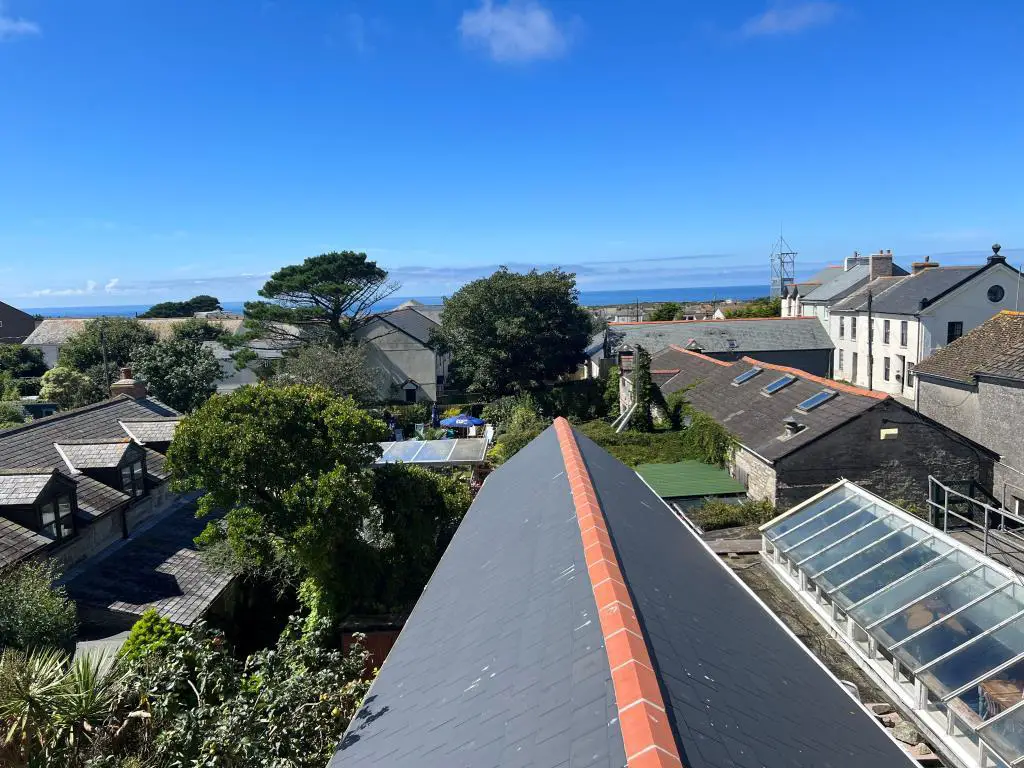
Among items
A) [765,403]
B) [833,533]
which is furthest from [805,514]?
[765,403]

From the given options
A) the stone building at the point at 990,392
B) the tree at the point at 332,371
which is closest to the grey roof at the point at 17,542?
the tree at the point at 332,371

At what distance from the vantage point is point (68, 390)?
46062 millimetres

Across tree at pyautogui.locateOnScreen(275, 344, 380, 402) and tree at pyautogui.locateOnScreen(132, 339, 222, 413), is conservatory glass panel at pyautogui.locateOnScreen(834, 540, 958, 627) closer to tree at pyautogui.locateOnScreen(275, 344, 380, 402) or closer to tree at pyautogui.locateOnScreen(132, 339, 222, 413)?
tree at pyautogui.locateOnScreen(275, 344, 380, 402)

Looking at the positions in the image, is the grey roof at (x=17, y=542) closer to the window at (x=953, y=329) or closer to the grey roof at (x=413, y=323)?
the grey roof at (x=413, y=323)

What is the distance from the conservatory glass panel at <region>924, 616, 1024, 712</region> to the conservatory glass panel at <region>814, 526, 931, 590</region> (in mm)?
2318

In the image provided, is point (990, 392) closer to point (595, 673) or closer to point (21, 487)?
point (595, 673)

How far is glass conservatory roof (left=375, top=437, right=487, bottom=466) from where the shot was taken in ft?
92.2

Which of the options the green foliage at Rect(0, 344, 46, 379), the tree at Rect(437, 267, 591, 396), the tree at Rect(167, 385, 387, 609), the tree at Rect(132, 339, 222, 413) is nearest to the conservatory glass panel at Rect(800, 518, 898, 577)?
the tree at Rect(167, 385, 387, 609)

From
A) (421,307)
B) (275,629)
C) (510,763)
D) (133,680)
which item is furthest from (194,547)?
(421,307)

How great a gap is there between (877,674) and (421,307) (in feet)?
298

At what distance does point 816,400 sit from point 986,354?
870 cm

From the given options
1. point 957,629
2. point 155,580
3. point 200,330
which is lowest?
point 155,580

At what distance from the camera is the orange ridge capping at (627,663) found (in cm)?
421

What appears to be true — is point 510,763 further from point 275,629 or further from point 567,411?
point 567,411
